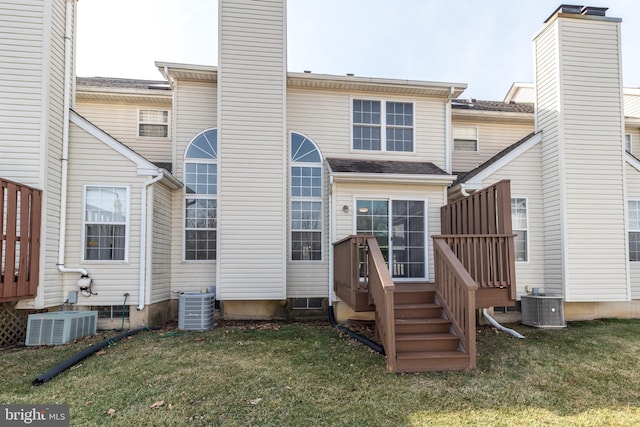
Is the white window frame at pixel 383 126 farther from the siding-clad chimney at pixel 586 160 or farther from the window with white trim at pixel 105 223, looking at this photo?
the window with white trim at pixel 105 223

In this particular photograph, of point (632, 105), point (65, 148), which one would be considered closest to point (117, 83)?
point (65, 148)

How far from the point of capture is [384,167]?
27.1ft

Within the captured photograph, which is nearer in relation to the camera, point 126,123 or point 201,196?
point 201,196

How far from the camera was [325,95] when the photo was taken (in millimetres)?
8844

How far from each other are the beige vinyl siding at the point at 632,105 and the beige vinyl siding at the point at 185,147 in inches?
576

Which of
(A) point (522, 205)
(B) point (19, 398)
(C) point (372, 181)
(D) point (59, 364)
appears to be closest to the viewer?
(B) point (19, 398)

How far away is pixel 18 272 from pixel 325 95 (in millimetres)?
7084

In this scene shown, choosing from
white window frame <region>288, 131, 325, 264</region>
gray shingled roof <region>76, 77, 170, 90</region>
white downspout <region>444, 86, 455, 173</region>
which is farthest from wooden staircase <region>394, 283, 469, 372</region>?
gray shingled roof <region>76, 77, 170, 90</region>

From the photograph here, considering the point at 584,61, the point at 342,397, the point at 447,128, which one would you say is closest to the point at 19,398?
the point at 342,397

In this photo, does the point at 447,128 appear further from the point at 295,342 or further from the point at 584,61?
the point at 295,342

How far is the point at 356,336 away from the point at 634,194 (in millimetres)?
7653

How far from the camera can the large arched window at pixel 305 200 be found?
27.8ft

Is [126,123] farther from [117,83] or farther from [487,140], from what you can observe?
[487,140]

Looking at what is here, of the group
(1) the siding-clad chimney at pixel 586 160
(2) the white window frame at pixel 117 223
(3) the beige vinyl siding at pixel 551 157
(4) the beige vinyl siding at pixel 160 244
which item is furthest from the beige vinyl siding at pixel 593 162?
(2) the white window frame at pixel 117 223
